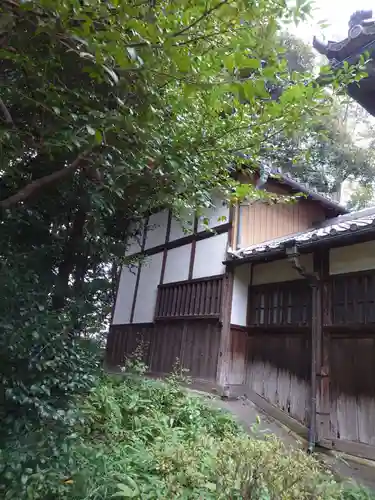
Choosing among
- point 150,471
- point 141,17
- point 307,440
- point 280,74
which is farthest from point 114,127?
point 307,440

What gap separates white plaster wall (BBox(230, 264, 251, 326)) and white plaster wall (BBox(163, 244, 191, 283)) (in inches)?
57.7

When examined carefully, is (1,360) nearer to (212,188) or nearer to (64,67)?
(64,67)

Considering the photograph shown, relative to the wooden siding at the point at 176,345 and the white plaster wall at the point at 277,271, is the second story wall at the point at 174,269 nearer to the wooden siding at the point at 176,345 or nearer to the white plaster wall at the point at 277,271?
the wooden siding at the point at 176,345

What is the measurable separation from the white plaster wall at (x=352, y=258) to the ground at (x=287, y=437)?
Answer: 104 inches

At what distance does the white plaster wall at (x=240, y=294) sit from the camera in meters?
7.44

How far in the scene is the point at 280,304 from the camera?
6949 mm

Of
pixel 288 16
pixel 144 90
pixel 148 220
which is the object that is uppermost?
pixel 148 220

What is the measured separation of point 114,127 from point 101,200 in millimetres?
1862

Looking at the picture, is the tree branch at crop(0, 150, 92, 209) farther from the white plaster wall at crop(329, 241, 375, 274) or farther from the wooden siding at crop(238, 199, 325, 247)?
the wooden siding at crop(238, 199, 325, 247)

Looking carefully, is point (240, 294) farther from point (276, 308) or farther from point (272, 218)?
point (272, 218)

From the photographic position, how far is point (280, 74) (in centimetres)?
347

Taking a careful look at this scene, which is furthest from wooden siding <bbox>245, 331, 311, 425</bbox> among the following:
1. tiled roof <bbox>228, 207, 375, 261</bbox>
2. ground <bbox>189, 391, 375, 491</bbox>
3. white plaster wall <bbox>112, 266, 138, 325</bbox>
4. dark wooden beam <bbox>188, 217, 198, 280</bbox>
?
white plaster wall <bbox>112, 266, 138, 325</bbox>

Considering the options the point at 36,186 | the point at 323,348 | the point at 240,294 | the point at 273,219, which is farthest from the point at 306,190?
the point at 36,186

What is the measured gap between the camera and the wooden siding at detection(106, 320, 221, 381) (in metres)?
7.46
